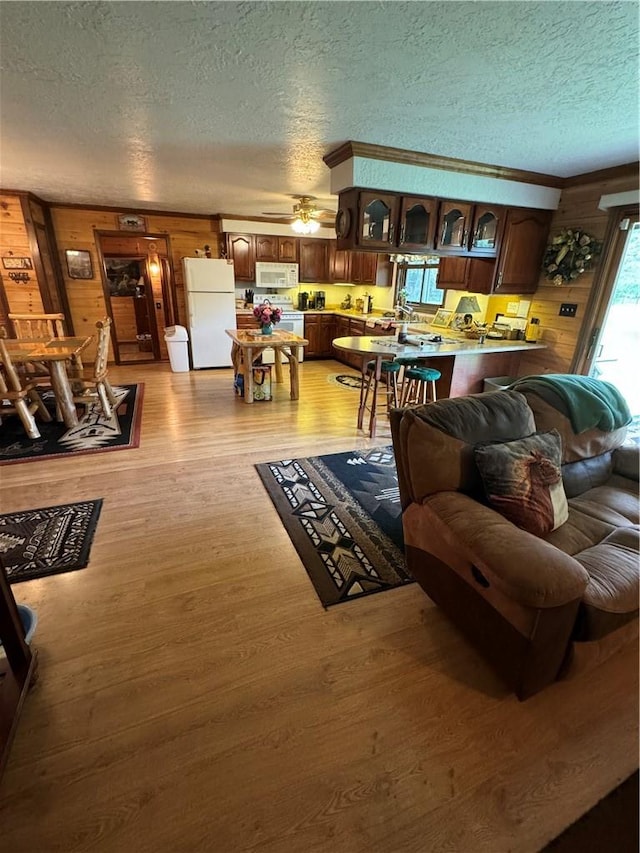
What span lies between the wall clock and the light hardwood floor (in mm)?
2603

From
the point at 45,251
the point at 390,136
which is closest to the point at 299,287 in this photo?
the point at 45,251

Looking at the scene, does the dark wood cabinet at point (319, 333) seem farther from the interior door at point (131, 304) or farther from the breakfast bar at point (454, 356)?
the interior door at point (131, 304)

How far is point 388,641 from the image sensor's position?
1.72 metres

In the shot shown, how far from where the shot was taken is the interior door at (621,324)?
10.8 ft

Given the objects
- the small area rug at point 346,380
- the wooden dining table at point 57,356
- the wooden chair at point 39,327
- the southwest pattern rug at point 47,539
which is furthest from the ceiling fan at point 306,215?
the southwest pattern rug at point 47,539

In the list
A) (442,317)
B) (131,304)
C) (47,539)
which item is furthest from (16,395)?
(131,304)

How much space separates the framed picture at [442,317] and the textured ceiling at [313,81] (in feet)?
6.51

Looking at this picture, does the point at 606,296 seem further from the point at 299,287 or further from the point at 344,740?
the point at 299,287

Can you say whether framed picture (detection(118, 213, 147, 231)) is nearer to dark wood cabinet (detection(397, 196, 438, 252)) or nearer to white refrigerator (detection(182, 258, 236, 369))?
white refrigerator (detection(182, 258, 236, 369))

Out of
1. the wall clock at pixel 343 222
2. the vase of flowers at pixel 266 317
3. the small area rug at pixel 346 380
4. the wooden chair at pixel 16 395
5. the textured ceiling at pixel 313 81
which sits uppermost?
the textured ceiling at pixel 313 81

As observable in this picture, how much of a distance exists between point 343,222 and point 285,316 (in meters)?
3.43

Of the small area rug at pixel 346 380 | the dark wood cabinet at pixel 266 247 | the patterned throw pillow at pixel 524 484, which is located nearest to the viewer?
the patterned throw pillow at pixel 524 484

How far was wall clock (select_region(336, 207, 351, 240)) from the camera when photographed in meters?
3.17

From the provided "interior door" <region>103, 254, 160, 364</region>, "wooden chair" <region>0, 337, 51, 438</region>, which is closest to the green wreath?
"wooden chair" <region>0, 337, 51, 438</region>
